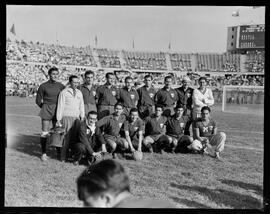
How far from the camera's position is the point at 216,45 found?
490 cm

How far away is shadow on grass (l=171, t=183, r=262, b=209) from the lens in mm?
4594

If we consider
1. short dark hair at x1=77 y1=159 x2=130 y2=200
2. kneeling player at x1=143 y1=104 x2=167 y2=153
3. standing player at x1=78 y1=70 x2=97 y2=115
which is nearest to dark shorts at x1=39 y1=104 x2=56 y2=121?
standing player at x1=78 y1=70 x2=97 y2=115

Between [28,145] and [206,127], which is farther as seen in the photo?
[206,127]

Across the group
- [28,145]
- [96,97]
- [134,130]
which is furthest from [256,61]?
[28,145]

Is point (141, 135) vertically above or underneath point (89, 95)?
underneath

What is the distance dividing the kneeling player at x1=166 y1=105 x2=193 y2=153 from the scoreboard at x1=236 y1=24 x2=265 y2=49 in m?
1.16

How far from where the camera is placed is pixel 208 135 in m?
5.37

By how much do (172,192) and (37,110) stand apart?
2.02 m

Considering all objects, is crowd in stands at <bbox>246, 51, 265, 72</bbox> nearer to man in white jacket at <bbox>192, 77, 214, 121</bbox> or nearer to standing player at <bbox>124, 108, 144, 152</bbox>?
man in white jacket at <bbox>192, 77, 214, 121</bbox>

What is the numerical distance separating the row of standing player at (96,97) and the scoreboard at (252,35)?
0.69m

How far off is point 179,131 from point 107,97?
1.06 metres

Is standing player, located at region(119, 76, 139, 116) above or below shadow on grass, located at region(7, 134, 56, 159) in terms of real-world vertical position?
above

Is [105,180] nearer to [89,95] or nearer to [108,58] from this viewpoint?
[108,58]

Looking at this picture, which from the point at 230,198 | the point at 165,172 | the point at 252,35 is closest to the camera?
the point at 230,198
